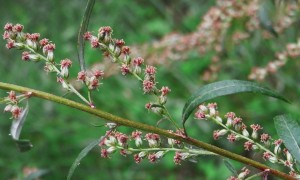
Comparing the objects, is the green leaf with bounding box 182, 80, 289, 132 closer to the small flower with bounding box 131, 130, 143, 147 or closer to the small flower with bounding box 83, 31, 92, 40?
the small flower with bounding box 131, 130, 143, 147

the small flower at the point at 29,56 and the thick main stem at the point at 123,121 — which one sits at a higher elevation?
the small flower at the point at 29,56

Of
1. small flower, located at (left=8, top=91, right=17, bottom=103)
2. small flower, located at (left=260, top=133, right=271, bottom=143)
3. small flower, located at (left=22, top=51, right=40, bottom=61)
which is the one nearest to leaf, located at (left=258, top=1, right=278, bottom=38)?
small flower, located at (left=260, top=133, right=271, bottom=143)

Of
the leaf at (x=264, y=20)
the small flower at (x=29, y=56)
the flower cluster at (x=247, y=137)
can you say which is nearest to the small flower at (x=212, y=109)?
the flower cluster at (x=247, y=137)

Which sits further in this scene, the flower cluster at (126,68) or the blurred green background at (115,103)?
the blurred green background at (115,103)

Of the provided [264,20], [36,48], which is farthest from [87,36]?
[264,20]

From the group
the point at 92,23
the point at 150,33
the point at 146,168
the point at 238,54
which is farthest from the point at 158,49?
the point at 150,33

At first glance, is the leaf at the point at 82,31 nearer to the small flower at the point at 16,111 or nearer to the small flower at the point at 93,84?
the small flower at the point at 93,84
